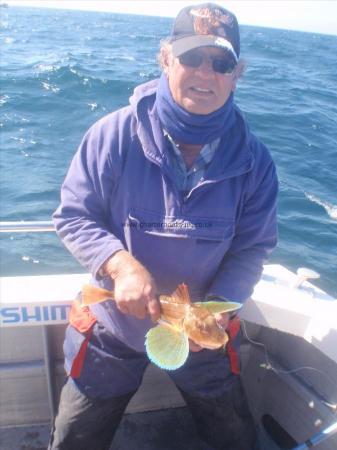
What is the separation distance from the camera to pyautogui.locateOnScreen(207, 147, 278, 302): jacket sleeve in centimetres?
249

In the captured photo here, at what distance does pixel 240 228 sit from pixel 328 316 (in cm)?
88

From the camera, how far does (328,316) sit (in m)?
2.85

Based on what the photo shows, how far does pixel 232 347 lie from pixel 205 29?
5.92 feet

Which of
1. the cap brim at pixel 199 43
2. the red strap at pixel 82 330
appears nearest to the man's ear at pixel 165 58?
the cap brim at pixel 199 43

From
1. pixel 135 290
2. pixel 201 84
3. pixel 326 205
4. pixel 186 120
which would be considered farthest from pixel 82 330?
pixel 326 205

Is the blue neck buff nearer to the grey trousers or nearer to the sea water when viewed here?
the grey trousers

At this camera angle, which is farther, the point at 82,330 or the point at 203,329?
the point at 82,330

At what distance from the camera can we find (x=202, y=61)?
218 centimetres

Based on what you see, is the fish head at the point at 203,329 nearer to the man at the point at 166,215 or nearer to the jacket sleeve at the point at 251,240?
the man at the point at 166,215

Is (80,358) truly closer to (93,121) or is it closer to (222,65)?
(222,65)

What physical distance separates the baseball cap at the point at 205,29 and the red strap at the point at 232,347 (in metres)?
1.51

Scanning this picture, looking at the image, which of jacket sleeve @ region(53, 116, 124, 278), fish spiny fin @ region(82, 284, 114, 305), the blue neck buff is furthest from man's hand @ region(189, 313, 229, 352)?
the blue neck buff

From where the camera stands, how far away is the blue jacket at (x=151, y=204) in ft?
7.62

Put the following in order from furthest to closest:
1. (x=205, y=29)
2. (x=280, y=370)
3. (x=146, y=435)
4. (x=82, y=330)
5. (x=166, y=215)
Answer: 1. (x=146, y=435)
2. (x=280, y=370)
3. (x=82, y=330)
4. (x=166, y=215)
5. (x=205, y=29)
